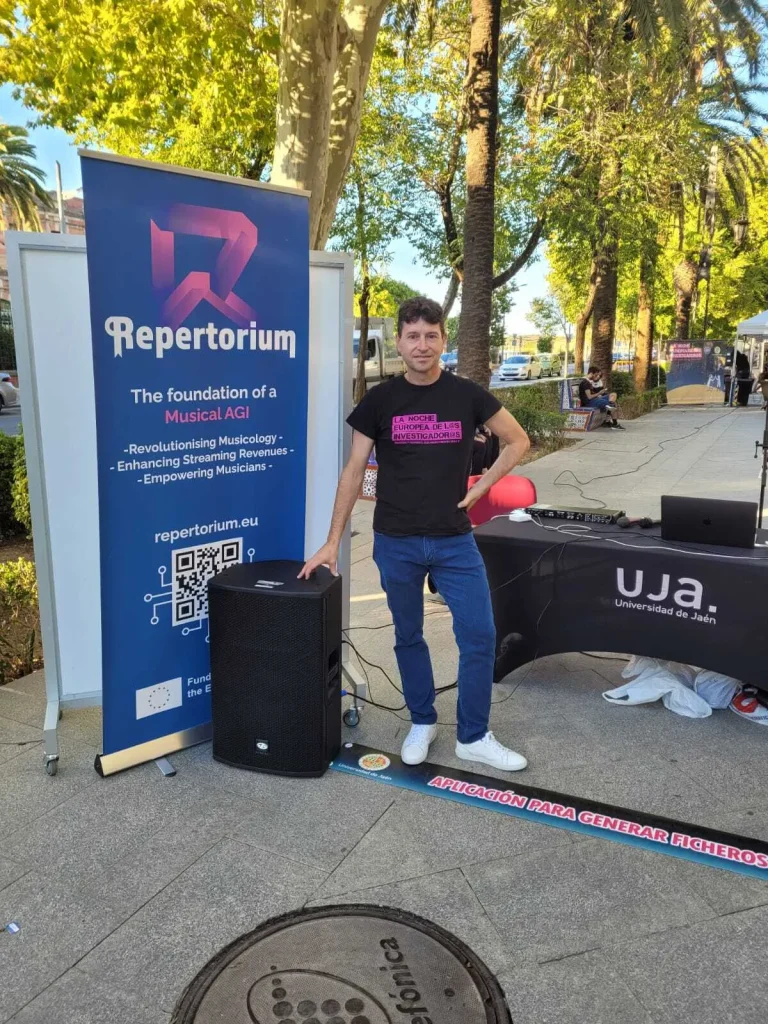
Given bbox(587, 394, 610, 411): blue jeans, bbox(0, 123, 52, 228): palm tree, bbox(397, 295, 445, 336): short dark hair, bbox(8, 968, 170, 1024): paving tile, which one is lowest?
bbox(8, 968, 170, 1024): paving tile

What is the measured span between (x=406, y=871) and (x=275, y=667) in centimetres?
96

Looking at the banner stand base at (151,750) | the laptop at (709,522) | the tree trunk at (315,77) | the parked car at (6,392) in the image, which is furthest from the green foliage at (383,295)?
the parked car at (6,392)

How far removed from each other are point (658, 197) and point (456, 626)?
1368cm

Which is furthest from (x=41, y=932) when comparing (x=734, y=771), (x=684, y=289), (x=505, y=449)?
(x=684, y=289)

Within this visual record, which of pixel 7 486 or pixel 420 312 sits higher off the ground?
pixel 420 312

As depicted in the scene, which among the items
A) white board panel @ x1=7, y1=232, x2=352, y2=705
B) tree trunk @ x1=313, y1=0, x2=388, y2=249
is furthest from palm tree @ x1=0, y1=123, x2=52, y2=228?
white board panel @ x1=7, y1=232, x2=352, y2=705

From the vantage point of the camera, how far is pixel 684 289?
2769cm

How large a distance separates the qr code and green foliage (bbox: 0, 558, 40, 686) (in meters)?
1.63

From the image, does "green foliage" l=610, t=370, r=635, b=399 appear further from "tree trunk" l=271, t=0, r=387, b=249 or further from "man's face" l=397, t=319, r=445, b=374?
"man's face" l=397, t=319, r=445, b=374

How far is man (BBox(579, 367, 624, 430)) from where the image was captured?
55.6 ft

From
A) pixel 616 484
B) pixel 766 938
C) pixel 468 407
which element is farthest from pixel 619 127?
pixel 766 938

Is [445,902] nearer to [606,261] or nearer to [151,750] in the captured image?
[151,750]

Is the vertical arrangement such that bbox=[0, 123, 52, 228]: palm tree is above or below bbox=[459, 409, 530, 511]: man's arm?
above

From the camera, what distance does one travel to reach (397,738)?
3.61 meters
